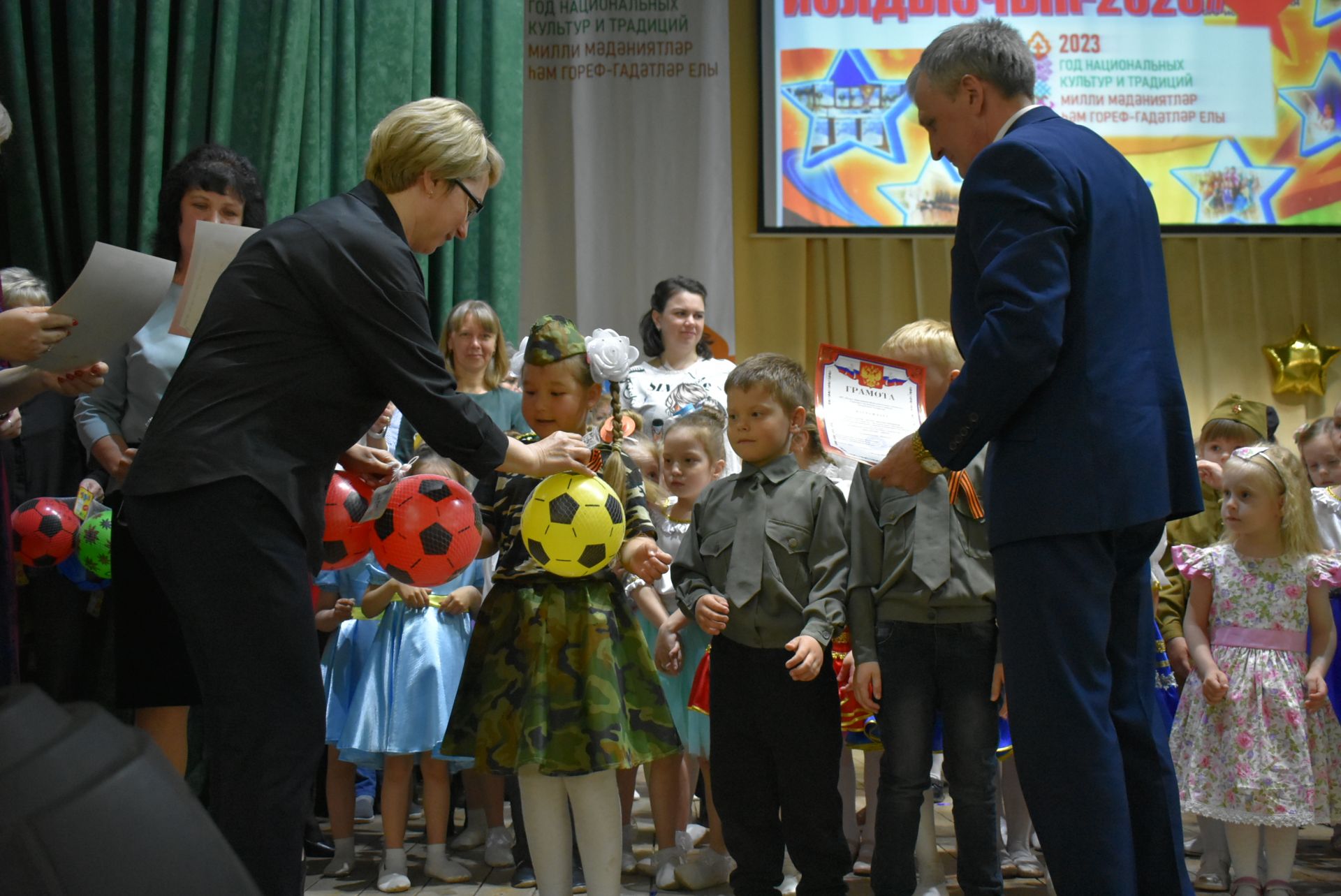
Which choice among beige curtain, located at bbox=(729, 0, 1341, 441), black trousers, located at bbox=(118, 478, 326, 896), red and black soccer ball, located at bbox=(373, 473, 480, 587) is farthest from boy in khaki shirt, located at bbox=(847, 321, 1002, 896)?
beige curtain, located at bbox=(729, 0, 1341, 441)

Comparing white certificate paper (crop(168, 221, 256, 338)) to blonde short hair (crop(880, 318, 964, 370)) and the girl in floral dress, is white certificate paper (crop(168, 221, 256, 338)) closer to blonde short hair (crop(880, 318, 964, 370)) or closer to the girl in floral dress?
blonde short hair (crop(880, 318, 964, 370))

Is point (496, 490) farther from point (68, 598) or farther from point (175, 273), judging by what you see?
point (68, 598)

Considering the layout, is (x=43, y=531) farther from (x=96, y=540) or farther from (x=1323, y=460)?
(x=1323, y=460)

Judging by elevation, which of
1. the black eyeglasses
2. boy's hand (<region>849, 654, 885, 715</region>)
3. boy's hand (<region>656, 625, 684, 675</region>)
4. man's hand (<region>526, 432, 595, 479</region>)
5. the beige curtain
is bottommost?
boy's hand (<region>849, 654, 885, 715</region>)

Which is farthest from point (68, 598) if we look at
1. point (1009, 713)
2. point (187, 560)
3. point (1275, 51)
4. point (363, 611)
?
point (1275, 51)

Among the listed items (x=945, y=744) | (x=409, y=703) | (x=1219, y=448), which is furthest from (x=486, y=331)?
(x=1219, y=448)

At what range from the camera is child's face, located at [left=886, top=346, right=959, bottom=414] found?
2.86 metres

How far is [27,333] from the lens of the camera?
2.11 meters

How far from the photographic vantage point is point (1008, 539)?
1875mm

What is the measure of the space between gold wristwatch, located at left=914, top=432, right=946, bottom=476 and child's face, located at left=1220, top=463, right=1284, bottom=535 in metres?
1.48

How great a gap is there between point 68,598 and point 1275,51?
5.83 m

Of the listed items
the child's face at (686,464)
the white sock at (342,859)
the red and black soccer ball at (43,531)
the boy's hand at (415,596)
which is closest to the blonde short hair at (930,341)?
the child's face at (686,464)

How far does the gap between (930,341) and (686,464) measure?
30.2 inches

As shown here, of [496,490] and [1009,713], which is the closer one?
[1009,713]
